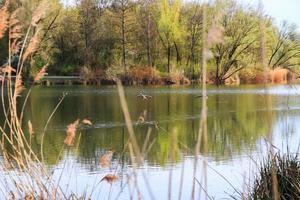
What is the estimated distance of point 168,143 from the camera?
11961 mm

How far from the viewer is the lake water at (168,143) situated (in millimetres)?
4441

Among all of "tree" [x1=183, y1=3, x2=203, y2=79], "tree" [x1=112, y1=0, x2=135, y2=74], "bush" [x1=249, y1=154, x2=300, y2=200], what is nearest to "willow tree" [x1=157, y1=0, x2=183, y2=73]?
"tree" [x1=183, y1=3, x2=203, y2=79]

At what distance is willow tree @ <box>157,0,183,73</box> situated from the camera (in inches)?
1721

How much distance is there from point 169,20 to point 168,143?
32.6 m

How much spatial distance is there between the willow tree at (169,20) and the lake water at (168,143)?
60.2 ft

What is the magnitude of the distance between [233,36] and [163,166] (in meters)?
33.4

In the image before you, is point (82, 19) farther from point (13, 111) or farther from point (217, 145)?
point (13, 111)

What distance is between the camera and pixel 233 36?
41.4 metres

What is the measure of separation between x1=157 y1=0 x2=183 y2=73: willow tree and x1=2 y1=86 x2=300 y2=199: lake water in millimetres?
18340

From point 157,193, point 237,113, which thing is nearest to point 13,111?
point 157,193

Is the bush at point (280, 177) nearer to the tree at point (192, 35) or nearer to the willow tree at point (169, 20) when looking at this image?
the tree at point (192, 35)

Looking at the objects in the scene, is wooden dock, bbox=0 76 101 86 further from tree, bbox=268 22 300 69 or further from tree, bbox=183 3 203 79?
tree, bbox=268 22 300 69

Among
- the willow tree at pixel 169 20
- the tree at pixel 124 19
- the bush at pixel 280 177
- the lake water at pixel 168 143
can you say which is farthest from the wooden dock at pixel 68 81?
the bush at pixel 280 177

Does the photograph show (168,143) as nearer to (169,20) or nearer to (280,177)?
(280,177)
